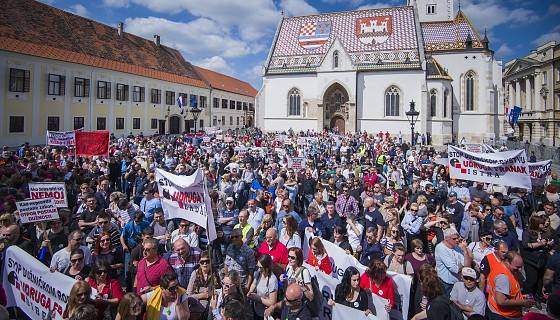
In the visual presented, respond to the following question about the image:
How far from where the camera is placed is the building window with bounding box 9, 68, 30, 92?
28406 mm

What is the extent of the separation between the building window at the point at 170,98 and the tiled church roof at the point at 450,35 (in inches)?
1263

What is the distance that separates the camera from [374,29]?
4147 cm

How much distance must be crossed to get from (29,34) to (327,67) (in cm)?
2843

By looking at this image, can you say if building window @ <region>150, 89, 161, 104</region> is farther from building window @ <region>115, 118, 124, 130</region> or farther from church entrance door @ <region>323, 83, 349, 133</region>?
church entrance door @ <region>323, 83, 349, 133</region>

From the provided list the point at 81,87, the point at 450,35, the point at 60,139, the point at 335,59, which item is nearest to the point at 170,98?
the point at 81,87

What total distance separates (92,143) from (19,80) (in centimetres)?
2259

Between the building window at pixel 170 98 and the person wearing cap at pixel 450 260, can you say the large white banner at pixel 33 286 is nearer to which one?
the person wearing cap at pixel 450 260

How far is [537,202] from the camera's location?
32.6 ft

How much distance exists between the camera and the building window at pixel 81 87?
3336 cm

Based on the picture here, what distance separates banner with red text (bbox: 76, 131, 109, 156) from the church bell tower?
52.5 meters

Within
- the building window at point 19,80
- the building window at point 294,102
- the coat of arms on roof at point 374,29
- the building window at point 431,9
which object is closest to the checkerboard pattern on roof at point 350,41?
the coat of arms on roof at point 374,29

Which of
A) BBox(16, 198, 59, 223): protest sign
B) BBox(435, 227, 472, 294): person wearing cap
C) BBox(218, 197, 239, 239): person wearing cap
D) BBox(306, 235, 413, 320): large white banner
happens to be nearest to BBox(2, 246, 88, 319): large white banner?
BBox(16, 198, 59, 223): protest sign

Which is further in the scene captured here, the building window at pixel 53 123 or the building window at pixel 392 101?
the building window at pixel 392 101

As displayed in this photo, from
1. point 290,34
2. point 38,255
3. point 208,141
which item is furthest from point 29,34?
point 38,255
